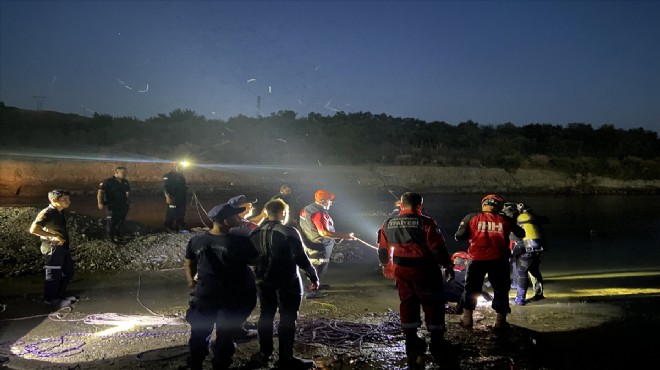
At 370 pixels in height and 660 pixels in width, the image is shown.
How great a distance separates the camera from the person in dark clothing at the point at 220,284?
Answer: 4.66 m

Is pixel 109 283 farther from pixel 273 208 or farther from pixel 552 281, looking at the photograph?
pixel 552 281

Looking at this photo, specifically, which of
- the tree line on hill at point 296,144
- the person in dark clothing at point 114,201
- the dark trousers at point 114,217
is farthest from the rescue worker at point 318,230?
the tree line on hill at point 296,144

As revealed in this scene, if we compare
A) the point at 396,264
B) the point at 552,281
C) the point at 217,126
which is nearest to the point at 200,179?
the point at 217,126

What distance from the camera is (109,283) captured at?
28.8 ft

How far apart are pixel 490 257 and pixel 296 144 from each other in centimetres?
3924

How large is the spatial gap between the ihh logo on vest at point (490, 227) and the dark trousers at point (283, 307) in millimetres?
2822

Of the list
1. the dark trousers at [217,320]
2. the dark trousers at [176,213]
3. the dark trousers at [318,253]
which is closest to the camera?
the dark trousers at [217,320]

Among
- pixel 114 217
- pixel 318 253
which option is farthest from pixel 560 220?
pixel 114 217

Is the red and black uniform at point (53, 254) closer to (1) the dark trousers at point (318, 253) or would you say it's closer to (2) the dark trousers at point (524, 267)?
(1) the dark trousers at point (318, 253)

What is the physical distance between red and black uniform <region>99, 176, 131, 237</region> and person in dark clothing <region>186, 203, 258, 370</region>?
24.1 feet

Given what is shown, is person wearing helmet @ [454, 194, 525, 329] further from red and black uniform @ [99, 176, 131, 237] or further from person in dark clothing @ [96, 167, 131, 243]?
red and black uniform @ [99, 176, 131, 237]

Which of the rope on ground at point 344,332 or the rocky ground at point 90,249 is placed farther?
the rocky ground at point 90,249

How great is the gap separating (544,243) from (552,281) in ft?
7.93

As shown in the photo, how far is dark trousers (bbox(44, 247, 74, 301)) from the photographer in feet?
23.4
